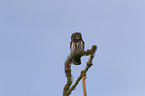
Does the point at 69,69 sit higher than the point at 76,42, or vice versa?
the point at 76,42

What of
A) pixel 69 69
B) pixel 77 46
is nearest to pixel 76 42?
pixel 77 46

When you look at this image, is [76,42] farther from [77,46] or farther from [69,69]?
[69,69]

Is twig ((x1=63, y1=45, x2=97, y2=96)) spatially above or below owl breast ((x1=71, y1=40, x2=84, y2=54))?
below

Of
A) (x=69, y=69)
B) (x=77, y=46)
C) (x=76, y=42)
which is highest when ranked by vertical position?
(x=76, y=42)

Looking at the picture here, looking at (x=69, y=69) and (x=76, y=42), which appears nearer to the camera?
(x=69, y=69)

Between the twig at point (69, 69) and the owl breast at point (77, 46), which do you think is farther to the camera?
the owl breast at point (77, 46)

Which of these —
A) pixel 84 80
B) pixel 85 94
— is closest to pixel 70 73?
pixel 84 80

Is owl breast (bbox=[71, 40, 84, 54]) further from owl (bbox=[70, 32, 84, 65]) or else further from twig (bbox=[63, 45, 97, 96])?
twig (bbox=[63, 45, 97, 96])

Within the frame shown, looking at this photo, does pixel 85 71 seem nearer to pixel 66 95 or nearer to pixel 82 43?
pixel 66 95

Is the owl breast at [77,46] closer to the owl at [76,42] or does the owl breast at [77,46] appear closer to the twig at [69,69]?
the owl at [76,42]

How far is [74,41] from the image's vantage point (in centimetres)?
781

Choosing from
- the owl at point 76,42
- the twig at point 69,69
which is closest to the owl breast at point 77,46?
the owl at point 76,42

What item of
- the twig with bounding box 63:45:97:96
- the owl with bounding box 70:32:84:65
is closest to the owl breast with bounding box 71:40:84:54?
the owl with bounding box 70:32:84:65

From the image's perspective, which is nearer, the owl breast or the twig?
the twig
